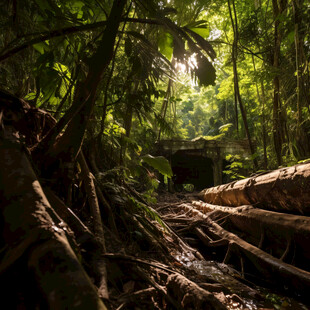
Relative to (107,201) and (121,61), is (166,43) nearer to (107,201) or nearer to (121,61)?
(121,61)

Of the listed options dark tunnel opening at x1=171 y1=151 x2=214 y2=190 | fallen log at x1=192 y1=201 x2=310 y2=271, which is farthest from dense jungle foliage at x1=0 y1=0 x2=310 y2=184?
dark tunnel opening at x1=171 y1=151 x2=214 y2=190

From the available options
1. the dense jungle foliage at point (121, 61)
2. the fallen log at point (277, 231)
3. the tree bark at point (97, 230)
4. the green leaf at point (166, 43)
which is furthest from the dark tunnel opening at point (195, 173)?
the tree bark at point (97, 230)

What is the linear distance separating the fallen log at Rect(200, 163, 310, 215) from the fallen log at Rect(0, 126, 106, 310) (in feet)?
9.84

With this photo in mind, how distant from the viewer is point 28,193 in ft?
3.29

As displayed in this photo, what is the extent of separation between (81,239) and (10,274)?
0.56 meters

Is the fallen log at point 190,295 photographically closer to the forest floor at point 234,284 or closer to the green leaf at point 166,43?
the forest floor at point 234,284

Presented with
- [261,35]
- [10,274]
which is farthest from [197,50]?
[261,35]

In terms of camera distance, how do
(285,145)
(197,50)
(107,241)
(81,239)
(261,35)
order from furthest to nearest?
(261,35) → (285,145) → (197,50) → (107,241) → (81,239)

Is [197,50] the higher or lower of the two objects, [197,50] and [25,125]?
the higher

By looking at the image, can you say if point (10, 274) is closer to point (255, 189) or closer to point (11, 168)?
point (11, 168)

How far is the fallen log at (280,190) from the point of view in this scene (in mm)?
2791

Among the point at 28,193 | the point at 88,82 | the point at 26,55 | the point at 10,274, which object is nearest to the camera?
the point at 10,274

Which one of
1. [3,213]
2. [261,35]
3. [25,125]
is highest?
[261,35]

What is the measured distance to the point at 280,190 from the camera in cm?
315
